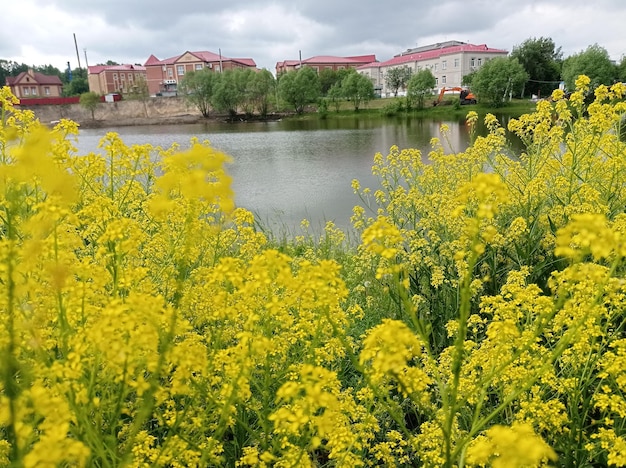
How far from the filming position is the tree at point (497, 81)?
42.4 m

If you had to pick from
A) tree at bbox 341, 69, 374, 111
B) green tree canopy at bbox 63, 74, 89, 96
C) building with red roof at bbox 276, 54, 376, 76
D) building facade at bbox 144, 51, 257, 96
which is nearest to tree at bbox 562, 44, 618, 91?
tree at bbox 341, 69, 374, 111

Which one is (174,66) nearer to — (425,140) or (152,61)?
(152,61)

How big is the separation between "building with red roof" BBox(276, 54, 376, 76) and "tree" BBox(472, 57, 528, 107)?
4393cm

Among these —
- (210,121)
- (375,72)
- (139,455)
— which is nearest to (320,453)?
(139,455)

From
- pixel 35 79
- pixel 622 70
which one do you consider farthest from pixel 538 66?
pixel 35 79

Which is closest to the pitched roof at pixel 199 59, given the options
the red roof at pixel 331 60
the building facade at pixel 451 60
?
the red roof at pixel 331 60

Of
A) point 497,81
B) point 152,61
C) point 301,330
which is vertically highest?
point 152,61

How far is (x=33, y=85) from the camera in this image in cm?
7150

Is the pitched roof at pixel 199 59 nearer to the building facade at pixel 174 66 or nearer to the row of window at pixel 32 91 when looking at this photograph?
the building facade at pixel 174 66

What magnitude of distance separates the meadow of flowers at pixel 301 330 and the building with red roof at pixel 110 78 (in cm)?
8289

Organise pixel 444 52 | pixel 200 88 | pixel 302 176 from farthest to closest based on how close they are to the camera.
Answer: pixel 444 52 → pixel 200 88 → pixel 302 176

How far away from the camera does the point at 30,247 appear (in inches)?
56.7

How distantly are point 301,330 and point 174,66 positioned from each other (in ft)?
274

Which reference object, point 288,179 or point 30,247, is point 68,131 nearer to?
point 30,247
